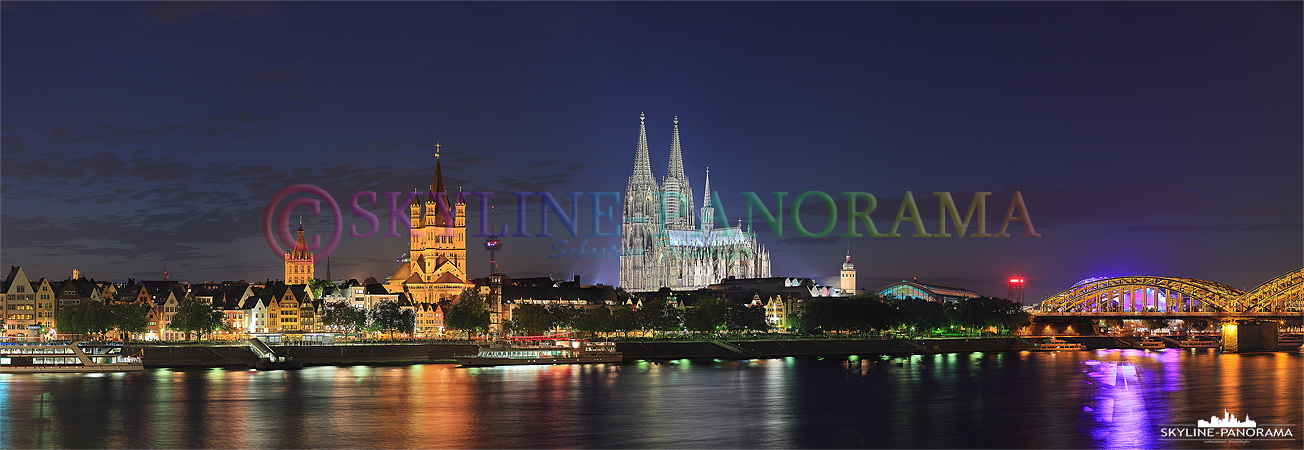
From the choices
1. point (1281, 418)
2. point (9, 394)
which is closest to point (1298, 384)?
point (1281, 418)

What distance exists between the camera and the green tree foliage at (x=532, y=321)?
120 m

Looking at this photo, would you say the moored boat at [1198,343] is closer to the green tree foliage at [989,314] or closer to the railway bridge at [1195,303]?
the railway bridge at [1195,303]

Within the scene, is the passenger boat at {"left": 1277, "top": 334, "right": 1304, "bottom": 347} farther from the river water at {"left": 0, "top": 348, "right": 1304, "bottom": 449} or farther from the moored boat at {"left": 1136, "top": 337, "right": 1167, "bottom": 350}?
the river water at {"left": 0, "top": 348, "right": 1304, "bottom": 449}

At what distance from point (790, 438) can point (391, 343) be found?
204 ft

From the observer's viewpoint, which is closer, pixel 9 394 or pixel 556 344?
pixel 9 394

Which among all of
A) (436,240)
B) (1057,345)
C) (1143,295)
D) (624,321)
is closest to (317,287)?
(436,240)

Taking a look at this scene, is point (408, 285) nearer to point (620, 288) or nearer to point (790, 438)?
point (620, 288)

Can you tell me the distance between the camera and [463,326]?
116 metres

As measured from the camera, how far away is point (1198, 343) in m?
146

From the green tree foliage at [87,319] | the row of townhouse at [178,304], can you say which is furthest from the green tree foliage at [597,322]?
the green tree foliage at [87,319]

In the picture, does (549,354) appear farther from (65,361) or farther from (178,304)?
(178,304)

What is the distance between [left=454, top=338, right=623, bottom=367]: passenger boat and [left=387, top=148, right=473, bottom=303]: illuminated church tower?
133 ft

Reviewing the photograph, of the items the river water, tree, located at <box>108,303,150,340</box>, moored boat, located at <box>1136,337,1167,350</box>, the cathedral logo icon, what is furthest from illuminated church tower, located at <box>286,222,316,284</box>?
the cathedral logo icon

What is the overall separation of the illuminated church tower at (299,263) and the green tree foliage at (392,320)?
193ft
